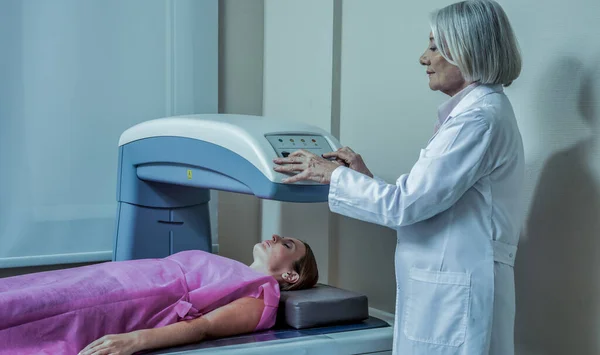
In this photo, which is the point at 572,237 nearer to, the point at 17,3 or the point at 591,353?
the point at 591,353

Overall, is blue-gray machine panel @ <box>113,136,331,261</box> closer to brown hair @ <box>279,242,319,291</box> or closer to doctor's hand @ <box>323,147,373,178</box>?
doctor's hand @ <box>323,147,373,178</box>

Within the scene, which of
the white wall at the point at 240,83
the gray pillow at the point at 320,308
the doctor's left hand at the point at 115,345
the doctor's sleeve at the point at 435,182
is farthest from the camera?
the white wall at the point at 240,83

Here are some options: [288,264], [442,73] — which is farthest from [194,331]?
[442,73]

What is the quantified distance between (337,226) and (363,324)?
2.24 ft

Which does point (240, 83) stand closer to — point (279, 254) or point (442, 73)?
point (279, 254)

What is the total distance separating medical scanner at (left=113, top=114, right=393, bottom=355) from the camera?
1.87 metres

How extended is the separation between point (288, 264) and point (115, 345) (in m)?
0.67

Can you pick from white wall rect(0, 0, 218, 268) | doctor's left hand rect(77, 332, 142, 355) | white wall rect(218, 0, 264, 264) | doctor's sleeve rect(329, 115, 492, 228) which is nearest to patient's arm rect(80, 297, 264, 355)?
doctor's left hand rect(77, 332, 142, 355)

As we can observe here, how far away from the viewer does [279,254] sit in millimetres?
2227

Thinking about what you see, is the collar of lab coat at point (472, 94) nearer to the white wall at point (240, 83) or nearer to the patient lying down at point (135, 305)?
the patient lying down at point (135, 305)

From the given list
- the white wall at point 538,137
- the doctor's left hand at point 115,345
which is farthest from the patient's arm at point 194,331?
the white wall at point 538,137

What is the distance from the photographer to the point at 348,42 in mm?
2623

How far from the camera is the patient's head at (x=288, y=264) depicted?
2.21 m

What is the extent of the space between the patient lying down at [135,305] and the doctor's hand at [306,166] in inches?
13.5
